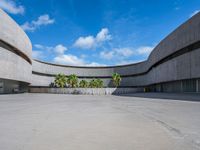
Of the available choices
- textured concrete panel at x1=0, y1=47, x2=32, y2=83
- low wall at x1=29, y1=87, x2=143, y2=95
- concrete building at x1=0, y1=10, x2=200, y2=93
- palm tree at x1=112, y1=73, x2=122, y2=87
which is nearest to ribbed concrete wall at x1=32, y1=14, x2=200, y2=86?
concrete building at x1=0, y1=10, x2=200, y2=93

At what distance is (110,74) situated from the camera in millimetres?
69000

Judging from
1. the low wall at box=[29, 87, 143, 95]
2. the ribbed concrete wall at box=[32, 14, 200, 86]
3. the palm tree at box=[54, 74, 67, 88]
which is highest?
the ribbed concrete wall at box=[32, 14, 200, 86]

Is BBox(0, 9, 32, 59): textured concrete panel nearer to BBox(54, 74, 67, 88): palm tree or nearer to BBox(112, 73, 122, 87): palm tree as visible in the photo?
BBox(54, 74, 67, 88): palm tree

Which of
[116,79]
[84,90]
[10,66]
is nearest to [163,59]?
[84,90]

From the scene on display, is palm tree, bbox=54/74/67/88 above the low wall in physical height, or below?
above

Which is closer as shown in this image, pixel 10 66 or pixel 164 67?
pixel 10 66

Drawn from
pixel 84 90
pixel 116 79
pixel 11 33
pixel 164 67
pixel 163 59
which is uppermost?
pixel 11 33

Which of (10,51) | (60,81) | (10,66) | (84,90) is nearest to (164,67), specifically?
(84,90)

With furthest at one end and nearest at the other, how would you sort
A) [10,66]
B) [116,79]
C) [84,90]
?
[116,79], [84,90], [10,66]

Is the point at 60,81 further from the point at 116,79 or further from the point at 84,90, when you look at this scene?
the point at 116,79

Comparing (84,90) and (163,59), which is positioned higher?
(163,59)

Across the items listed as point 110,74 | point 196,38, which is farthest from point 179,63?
point 110,74

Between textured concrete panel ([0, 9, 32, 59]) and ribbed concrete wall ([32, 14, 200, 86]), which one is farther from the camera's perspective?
ribbed concrete wall ([32, 14, 200, 86])

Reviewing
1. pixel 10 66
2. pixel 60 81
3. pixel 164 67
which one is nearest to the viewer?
pixel 10 66
